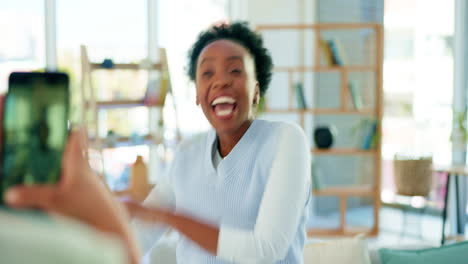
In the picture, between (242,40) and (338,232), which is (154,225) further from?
(338,232)

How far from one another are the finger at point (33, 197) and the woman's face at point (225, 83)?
3.00ft

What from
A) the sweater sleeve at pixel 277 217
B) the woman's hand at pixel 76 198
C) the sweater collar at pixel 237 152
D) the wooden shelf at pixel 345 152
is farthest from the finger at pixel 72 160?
the wooden shelf at pixel 345 152

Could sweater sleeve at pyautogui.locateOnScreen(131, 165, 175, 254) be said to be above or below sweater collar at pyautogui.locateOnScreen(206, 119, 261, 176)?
below

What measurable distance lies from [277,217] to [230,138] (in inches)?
17.5

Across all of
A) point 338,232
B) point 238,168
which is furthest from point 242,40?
point 338,232

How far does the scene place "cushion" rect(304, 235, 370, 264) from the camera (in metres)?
1.95

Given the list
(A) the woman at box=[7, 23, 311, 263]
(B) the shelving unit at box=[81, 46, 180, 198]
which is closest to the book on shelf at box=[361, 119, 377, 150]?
(B) the shelving unit at box=[81, 46, 180, 198]

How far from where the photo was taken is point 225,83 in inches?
47.2

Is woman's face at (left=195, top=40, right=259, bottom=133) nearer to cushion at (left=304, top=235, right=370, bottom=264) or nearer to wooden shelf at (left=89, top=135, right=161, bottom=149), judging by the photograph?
Result: cushion at (left=304, top=235, right=370, bottom=264)

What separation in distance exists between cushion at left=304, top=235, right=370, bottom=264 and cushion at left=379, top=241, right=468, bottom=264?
0.09 metres

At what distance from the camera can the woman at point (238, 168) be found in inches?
37.4

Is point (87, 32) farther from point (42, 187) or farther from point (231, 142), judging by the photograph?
point (42, 187)

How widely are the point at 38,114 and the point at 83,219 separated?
7 cm

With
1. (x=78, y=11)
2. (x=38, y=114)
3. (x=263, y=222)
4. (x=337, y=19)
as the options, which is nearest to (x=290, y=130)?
(x=263, y=222)
